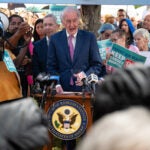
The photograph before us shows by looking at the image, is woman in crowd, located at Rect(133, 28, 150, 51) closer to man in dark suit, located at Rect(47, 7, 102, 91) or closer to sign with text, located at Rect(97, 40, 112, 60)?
sign with text, located at Rect(97, 40, 112, 60)

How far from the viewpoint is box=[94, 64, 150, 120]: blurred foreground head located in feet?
3.37

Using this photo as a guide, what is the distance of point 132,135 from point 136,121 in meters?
0.03

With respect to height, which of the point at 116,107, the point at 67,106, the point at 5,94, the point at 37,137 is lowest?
the point at 67,106

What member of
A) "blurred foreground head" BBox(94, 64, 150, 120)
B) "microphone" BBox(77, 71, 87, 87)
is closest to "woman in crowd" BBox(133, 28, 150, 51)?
"microphone" BBox(77, 71, 87, 87)

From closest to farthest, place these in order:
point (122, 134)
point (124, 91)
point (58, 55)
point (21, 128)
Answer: point (122, 134) < point (124, 91) < point (21, 128) < point (58, 55)

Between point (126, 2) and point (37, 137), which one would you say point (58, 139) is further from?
point (37, 137)

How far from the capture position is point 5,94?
16.8 ft

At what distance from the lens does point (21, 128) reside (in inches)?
52.8

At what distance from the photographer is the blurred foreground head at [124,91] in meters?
1.03

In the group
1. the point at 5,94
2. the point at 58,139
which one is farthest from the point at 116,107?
the point at 58,139

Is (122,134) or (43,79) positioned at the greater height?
(122,134)

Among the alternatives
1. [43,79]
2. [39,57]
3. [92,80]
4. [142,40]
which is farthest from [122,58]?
[142,40]

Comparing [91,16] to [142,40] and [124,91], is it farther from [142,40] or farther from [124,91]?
[124,91]

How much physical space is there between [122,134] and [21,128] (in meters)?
0.48
